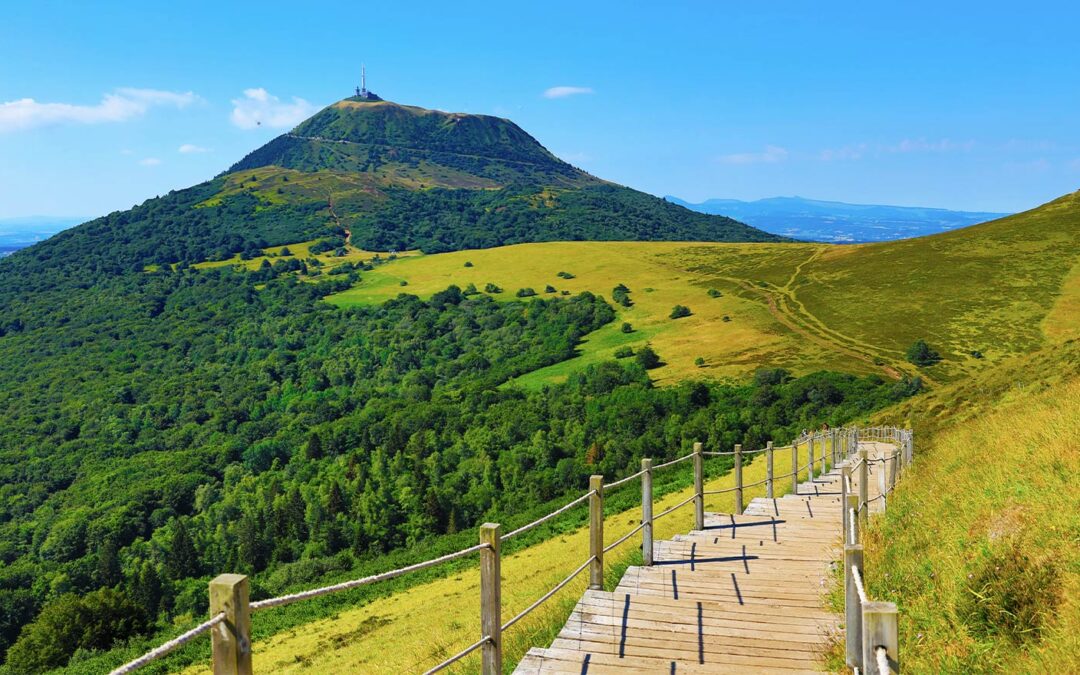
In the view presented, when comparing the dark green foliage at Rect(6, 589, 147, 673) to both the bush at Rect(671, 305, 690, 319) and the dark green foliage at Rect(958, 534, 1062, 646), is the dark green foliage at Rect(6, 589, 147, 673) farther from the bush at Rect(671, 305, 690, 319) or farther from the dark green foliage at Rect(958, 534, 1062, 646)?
the bush at Rect(671, 305, 690, 319)

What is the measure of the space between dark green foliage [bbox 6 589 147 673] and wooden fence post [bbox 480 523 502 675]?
5121 centimetres

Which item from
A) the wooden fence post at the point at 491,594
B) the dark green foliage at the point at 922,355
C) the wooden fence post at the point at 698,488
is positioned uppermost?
the wooden fence post at the point at 491,594

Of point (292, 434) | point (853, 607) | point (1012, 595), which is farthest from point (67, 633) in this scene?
point (292, 434)

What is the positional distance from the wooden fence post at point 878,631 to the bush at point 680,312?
9796 centimetres

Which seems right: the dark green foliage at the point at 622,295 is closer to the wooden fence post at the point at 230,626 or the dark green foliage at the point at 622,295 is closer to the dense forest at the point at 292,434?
the dense forest at the point at 292,434

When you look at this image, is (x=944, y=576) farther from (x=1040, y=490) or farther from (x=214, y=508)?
(x=214, y=508)

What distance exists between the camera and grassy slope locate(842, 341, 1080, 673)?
4.91m

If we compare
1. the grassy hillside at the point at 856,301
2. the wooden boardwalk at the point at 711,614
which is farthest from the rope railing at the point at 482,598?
the grassy hillside at the point at 856,301

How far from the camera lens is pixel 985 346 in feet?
242

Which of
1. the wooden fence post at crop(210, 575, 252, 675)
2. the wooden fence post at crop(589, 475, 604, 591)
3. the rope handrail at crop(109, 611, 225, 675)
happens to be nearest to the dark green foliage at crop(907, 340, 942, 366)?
the wooden fence post at crop(589, 475, 604, 591)

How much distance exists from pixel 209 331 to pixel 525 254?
6571 centimetres

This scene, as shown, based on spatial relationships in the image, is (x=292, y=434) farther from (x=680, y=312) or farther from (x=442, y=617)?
(x=442, y=617)

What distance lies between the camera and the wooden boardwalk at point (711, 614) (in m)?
6.46

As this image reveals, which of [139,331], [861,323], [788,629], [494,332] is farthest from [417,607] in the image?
[139,331]
